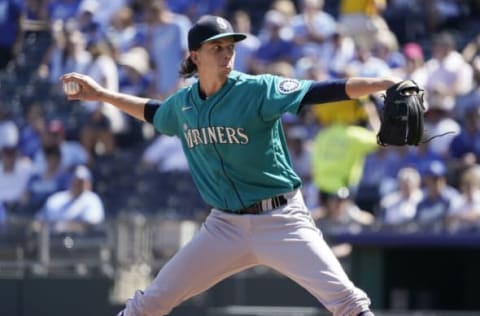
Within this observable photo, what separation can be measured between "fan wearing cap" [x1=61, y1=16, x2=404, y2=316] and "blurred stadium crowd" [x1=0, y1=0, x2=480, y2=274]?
4.32 m

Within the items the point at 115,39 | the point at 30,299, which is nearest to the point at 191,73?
the point at 30,299

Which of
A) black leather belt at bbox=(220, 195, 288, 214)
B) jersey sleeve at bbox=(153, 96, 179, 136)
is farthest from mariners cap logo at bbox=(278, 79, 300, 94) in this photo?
jersey sleeve at bbox=(153, 96, 179, 136)

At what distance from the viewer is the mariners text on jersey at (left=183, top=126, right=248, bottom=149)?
5637 millimetres

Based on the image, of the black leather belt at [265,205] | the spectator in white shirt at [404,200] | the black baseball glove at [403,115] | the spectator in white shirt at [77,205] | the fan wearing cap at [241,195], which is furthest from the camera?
the spectator in white shirt at [77,205]

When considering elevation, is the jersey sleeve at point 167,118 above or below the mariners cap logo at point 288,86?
below

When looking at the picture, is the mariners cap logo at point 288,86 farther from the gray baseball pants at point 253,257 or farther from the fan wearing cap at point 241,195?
the gray baseball pants at point 253,257

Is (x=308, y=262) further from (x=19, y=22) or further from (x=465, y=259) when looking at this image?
(x=19, y=22)

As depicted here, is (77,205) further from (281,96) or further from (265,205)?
(281,96)

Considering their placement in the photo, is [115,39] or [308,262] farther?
[115,39]

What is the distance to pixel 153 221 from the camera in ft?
33.1

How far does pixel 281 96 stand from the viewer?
553 cm

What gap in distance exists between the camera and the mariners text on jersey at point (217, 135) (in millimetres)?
5637

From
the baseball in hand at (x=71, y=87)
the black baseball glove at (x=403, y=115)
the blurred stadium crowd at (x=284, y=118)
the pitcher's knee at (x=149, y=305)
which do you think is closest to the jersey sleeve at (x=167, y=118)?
the baseball in hand at (x=71, y=87)

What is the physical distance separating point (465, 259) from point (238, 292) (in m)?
2.06
